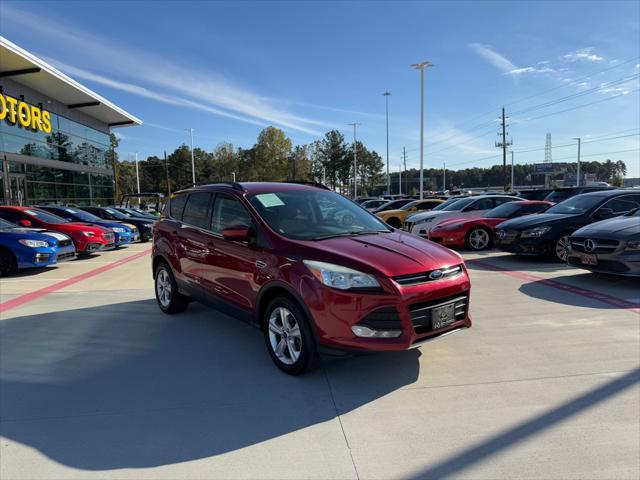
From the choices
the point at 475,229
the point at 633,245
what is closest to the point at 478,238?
the point at 475,229

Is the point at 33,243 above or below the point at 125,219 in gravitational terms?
below

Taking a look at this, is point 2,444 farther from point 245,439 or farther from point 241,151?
point 241,151

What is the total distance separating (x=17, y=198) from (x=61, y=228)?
51.7 ft

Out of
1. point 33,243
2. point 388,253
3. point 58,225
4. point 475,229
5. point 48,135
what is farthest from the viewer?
point 48,135

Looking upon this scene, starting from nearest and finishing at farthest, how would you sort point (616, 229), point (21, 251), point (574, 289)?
point (574, 289), point (616, 229), point (21, 251)

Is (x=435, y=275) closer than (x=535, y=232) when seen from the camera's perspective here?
Yes

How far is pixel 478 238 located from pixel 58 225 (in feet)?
38.5

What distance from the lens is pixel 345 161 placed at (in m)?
75.7

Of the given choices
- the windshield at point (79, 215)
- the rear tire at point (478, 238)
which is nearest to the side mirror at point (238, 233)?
the rear tire at point (478, 238)

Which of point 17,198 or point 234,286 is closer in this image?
point 234,286

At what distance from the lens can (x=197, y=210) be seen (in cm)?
541

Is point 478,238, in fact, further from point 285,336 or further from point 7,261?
point 7,261

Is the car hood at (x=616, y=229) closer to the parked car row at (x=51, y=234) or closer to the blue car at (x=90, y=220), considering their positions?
the parked car row at (x=51, y=234)

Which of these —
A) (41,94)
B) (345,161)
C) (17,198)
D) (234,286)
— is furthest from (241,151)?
(234,286)
